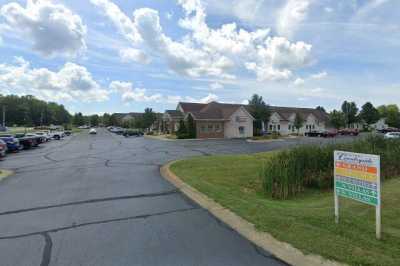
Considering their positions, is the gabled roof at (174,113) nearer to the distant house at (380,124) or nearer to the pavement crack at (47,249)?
the pavement crack at (47,249)

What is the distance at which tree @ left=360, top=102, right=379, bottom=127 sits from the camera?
79.1m

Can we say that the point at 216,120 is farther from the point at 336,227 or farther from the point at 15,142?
the point at 336,227

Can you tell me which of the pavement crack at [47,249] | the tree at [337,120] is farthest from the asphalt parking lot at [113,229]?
the tree at [337,120]

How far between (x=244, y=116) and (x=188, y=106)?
10.5 m

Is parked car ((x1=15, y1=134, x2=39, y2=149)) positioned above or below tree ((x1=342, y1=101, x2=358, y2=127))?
below

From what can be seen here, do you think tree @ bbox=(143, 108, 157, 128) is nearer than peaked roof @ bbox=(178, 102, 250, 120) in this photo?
No

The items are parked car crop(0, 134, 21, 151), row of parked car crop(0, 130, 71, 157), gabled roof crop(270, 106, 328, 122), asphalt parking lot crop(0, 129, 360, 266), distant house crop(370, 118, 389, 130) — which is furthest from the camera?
distant house crop(370, 118, 389, 130)

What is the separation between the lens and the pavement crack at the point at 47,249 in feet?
13.4

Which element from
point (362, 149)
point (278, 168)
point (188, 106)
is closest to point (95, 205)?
point (278, 168)

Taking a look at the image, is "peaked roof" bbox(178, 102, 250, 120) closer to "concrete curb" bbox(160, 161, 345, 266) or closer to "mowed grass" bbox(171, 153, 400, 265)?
"mowed grass" bbox(171, 153, 400, 265)

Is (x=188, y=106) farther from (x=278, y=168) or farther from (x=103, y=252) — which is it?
(x=103, y=252)

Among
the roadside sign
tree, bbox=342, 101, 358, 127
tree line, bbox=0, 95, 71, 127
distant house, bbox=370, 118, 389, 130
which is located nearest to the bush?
the roadside sign

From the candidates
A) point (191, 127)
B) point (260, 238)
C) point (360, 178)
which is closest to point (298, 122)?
point (191, 127)

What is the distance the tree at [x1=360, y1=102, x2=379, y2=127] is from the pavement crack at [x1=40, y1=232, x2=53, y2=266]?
89.3 meters
